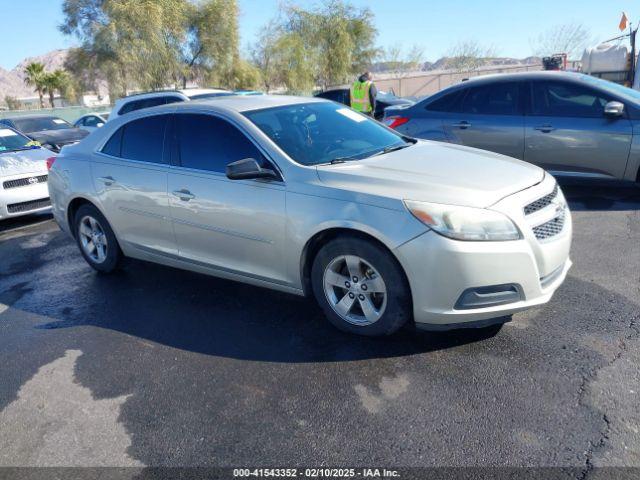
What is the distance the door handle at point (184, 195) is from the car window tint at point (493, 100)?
4534 millimetres

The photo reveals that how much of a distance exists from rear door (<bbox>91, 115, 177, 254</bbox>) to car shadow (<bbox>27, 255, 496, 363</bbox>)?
18.7 inches

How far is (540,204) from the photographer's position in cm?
352

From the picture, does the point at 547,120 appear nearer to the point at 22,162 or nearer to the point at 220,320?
the point at 220,320

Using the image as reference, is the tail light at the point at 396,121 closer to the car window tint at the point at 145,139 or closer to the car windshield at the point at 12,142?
the car window tint at the point at 145,139

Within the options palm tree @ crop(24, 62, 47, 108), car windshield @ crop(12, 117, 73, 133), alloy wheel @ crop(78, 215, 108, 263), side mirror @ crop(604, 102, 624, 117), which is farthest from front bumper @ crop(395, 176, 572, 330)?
palm tree @ crop(24, 62, 47, 108)

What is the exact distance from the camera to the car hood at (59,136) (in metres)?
12.7

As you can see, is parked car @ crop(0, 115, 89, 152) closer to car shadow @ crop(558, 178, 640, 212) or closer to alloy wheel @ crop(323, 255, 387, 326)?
car shadow @ crop(558, 178, 640, 212)

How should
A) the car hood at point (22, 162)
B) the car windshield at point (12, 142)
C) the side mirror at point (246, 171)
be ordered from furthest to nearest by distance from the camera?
the car windshield at point (12, 142), the car hood at point (22, 162), the side mirror at point (246, 171)

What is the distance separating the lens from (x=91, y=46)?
27.9 meters

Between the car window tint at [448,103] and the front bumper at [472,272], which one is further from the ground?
the car window tint at [448,103]

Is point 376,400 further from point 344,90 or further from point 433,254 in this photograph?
point 344,90

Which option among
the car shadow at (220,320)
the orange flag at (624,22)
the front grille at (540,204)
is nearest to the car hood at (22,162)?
the car shadow at (220,320)

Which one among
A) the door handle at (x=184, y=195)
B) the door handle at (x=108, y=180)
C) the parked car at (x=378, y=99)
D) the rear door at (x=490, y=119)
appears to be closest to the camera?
the door handle at (x=184, y=195)

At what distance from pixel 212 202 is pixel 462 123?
173 inches
